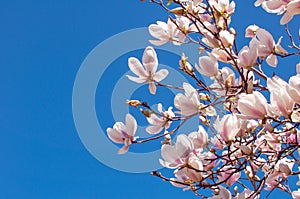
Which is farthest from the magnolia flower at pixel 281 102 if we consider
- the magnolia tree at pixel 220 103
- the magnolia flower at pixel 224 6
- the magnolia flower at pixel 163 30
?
the magnolia flower at pixel 163 30

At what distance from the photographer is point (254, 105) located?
65 centimetres

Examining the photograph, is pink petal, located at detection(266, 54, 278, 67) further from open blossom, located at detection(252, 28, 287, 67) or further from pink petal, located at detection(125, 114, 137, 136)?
pink petal, located at detection(125, 114, 137, 136)

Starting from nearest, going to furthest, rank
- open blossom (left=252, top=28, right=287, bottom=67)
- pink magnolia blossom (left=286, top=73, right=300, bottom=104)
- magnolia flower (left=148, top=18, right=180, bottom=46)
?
pink magnolia blossom (left=286, top=73, right=300, bottom=104)
open blossom (left=252, top=28, right=287, bottom=67)
magnolia flower (left=148, top=18, right=180, bottom=46)

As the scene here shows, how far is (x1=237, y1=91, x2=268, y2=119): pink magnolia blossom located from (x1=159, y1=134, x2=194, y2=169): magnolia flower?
125 mm

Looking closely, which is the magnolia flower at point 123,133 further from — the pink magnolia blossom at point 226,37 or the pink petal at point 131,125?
the pink magnolia blossom at point 226,37

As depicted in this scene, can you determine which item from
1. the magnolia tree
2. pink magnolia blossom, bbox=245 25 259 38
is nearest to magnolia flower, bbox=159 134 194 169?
the magnolia tree

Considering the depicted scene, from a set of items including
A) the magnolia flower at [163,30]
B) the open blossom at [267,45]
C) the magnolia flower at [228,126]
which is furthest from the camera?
the magnolia flower at [163,30]

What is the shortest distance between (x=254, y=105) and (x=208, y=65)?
241 millimetres

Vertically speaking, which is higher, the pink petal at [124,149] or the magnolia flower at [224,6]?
the magnolia flower at [224,6]

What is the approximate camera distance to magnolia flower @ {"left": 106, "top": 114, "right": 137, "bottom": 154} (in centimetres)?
86

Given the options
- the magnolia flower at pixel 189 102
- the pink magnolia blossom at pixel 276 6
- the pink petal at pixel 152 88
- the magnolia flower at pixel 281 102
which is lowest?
the magnolia flower at pixel 281 102

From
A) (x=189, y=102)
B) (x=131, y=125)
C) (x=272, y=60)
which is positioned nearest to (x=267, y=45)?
(x=272, y=60)

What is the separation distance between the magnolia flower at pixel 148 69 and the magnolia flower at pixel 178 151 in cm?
21

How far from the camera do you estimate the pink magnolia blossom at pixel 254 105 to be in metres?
0.64
